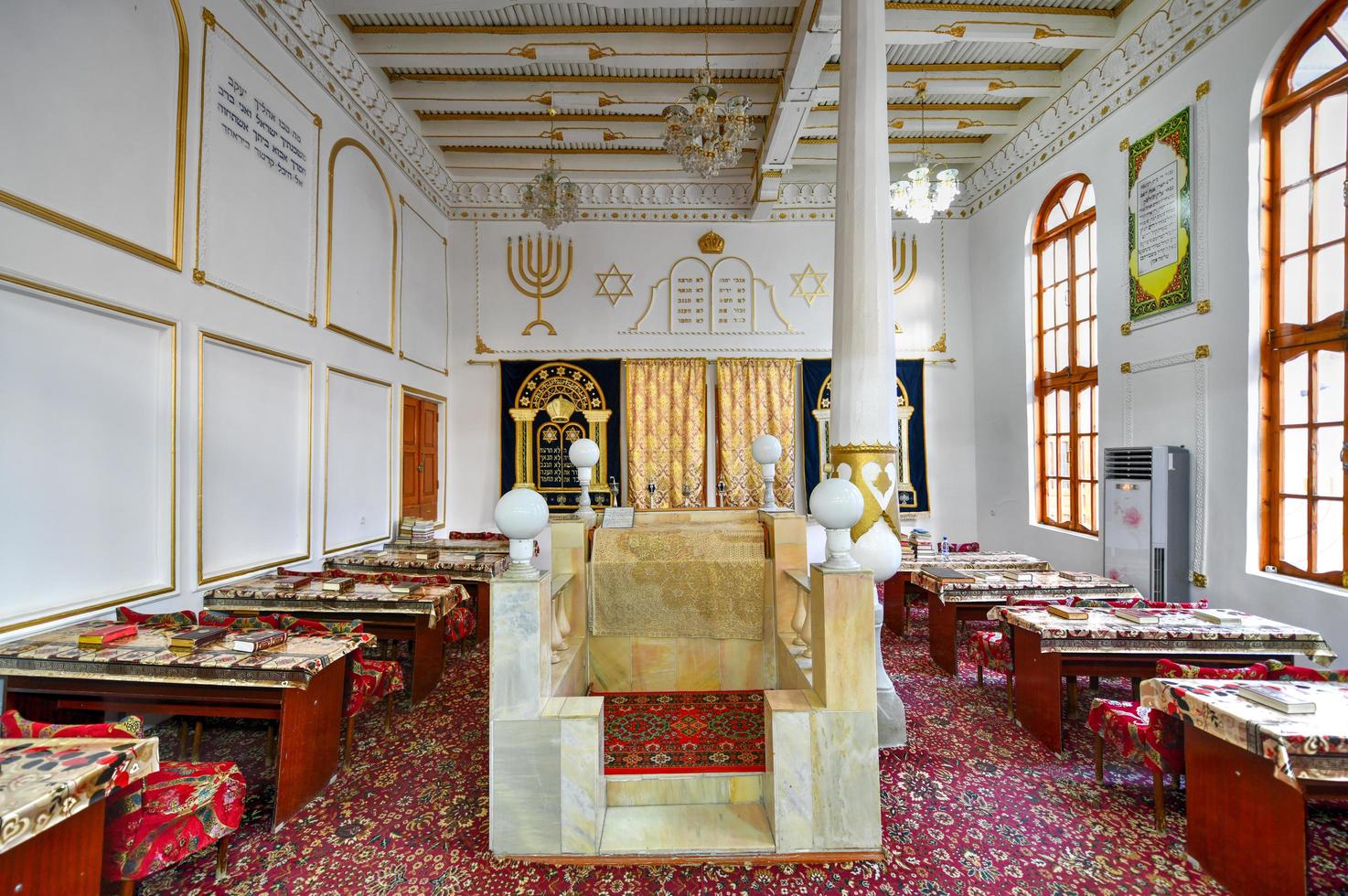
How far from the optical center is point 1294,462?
430cm

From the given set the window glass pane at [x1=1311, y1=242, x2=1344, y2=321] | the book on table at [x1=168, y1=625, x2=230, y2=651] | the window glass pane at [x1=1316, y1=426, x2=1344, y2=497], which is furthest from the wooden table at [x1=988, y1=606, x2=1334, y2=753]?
the book on table at [x1=168, y1=625, x2=230, y2=651]

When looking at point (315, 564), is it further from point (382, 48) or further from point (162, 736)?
point (382, 48)

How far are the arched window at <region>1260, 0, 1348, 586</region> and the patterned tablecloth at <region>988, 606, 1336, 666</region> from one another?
1.16m

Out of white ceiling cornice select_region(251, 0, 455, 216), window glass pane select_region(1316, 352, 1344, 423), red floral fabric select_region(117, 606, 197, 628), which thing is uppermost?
white ceiling cornice select_region(251, 0, 455, 216)

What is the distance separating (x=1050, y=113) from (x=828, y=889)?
8.17 m

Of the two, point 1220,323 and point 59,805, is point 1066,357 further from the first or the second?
point 59,805

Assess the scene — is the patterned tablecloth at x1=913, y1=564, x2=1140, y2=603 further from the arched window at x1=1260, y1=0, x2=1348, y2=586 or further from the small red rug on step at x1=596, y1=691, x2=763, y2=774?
the small red rug on step at x1=596, y1=691, x2=763, y2=774

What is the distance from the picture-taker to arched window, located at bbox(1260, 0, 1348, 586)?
401 cm

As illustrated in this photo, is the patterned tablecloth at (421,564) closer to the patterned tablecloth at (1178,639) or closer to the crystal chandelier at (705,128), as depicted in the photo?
the crystal chandelier at (705,128)

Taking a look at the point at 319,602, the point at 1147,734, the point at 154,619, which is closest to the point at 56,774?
the point at 154,619

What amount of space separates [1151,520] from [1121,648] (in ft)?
8.08

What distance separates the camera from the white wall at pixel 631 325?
8602 mm

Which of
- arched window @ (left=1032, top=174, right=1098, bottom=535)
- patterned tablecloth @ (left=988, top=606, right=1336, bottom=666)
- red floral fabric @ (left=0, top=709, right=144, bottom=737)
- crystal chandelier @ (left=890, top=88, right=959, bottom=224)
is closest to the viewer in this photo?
red floral fabric @ (left=0, top=709, right=144, bottom=737)

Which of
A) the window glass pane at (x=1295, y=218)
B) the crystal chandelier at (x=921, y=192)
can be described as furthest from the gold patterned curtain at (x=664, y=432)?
the window glass pane at (x=1295, y=218)
